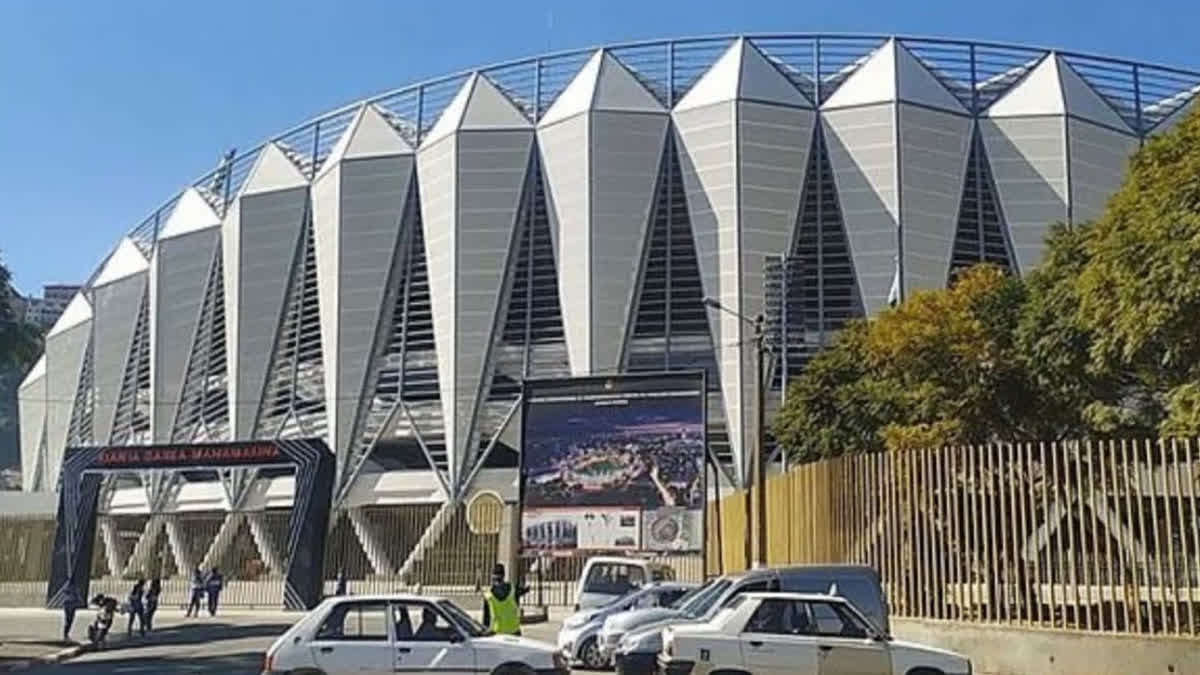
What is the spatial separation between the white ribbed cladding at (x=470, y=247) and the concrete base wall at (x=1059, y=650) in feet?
156

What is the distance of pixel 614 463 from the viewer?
40.3 m

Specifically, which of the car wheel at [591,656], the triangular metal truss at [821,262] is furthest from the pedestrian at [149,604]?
the triangular metal truss at [821,262]

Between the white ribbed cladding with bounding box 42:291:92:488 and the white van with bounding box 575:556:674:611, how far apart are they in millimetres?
73101

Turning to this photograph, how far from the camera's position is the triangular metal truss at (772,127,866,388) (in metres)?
64.6

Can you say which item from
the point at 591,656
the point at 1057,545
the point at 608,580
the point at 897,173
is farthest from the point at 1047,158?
the point at 1057,545

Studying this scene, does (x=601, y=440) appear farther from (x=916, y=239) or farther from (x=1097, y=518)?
(x=916, y=239)

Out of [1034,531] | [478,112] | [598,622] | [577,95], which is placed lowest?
[598,622]

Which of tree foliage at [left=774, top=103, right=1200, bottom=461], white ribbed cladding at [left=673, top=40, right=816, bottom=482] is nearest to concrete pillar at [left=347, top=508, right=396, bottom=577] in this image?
white ribbed cladding at [left=673, top=40, right=816, bottom=482]

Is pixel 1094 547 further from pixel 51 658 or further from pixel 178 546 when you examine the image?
pixel 178 546

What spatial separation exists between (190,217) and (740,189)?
3513 centimetres

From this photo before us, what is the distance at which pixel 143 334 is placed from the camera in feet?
281

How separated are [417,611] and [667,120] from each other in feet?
177

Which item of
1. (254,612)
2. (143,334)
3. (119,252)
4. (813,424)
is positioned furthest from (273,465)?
(119,252)

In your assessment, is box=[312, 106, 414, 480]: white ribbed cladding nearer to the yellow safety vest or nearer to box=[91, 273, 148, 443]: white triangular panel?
box=[91, 273, 148, 443]: white triangular panel
